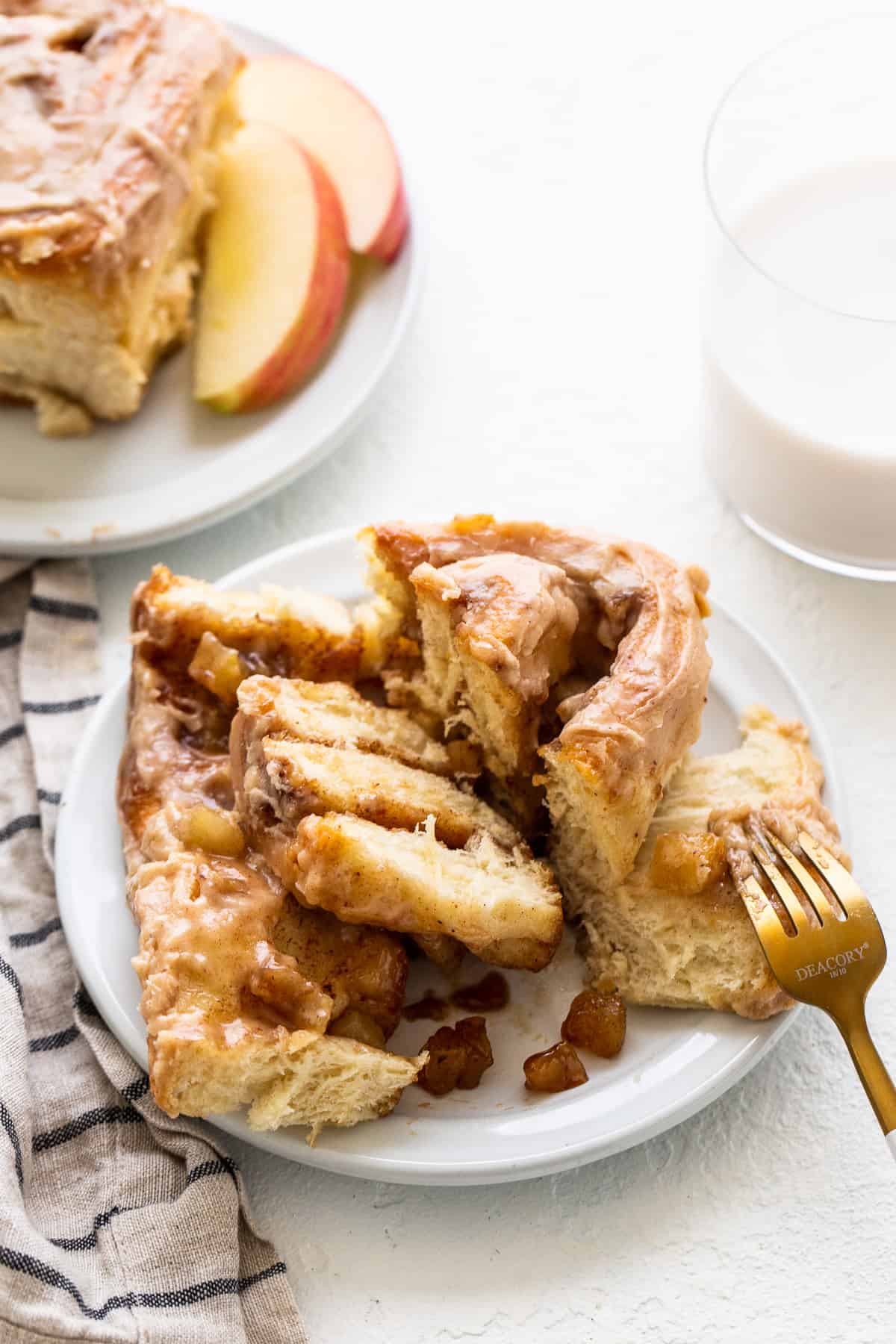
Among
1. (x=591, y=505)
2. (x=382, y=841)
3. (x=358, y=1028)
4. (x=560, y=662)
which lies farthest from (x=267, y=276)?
(x=358, y=1028)

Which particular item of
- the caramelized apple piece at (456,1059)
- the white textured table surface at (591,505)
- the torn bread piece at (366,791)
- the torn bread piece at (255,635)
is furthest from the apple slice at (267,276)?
the caramelized apple piece at (456,1059)

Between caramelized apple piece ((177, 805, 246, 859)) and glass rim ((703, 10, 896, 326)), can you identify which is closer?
caramelized apple piece ((177, 805, 246, 859))

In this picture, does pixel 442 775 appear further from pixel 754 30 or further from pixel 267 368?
pixel 754 30

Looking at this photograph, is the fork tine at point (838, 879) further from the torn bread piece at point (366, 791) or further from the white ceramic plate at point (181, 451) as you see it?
the white ceramic plate at point (181, 451)

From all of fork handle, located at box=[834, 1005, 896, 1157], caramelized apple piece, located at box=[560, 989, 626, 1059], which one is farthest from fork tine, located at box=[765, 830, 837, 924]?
caramelized apple piece, located at box=[560, 989, 626, 1059]

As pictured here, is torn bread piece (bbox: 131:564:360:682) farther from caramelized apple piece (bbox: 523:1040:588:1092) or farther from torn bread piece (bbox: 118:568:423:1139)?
caramelized apple piece (bbox: 523:1040:588:1092)

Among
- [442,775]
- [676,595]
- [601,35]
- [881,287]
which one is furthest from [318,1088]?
[601,35]

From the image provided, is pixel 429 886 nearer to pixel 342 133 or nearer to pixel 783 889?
pixel 783 889
